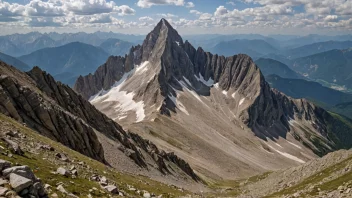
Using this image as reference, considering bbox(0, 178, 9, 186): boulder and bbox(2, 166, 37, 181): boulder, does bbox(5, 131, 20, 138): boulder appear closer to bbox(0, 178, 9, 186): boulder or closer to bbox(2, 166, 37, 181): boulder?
bbox(2, 166, 37, 181): boulder

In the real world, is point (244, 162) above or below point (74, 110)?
below

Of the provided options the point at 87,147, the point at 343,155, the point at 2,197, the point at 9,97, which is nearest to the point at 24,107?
the point at 9,97

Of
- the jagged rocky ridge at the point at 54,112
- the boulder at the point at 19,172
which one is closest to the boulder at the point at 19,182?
the boulder at the point at 19,172

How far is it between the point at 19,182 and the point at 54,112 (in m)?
42.5

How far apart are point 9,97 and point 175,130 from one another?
6080 inches

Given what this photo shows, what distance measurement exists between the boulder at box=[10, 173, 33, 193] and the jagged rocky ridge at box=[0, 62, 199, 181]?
34.5 meters

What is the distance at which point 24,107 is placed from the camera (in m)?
51.2

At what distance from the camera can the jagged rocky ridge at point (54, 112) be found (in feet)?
166

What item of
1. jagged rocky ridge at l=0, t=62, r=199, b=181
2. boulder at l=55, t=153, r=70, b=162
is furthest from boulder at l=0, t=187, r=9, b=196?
jagged rocky ridge at l=0, t=62, r=199, b=181

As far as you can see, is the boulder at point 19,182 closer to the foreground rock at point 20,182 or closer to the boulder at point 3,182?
the foreground rock at point 20,182

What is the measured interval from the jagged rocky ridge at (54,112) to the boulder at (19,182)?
34.5 metres

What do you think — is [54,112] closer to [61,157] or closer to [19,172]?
[61,157]

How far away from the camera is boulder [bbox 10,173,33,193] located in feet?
49.0

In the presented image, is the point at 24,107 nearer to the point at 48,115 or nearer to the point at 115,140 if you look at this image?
the point at 48,115
